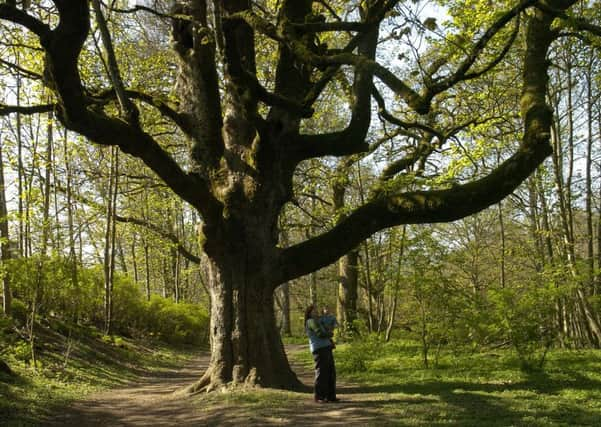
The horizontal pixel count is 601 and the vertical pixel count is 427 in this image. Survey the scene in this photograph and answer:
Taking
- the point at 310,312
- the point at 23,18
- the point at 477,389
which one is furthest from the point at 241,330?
the point at 23,18

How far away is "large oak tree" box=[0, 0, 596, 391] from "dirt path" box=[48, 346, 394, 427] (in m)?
0.75

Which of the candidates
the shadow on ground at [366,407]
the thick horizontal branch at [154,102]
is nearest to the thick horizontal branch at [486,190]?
the shadow on ground at [366,407]

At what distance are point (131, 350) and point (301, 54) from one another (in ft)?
42.2

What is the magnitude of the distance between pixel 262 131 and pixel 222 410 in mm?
4554

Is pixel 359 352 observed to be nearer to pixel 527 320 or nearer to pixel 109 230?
pixel 527 320

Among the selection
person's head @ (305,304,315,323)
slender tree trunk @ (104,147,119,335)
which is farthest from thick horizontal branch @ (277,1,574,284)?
slender tree trunk @ (104,147,119,335)

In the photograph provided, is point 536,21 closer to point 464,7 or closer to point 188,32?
point 464,7

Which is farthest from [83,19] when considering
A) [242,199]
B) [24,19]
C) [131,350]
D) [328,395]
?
[131,350]

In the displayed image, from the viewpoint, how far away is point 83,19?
5.61m

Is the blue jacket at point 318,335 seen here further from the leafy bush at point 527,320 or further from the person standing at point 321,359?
the leafy bush at point 527,320

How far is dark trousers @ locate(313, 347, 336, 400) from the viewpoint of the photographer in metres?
8.34

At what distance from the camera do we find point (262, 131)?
9180mm

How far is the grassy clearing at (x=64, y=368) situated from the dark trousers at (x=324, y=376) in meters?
4.02

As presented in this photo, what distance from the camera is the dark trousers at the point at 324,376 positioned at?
834cm
